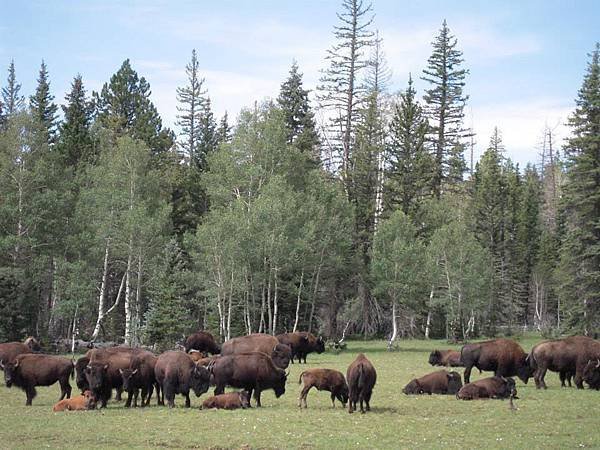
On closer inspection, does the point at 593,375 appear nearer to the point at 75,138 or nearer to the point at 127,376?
the point at 127,376

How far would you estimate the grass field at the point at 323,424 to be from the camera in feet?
49.8

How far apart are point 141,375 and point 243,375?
9.51ft

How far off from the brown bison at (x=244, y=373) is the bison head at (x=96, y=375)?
2.97m

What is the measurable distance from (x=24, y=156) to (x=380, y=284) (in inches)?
997

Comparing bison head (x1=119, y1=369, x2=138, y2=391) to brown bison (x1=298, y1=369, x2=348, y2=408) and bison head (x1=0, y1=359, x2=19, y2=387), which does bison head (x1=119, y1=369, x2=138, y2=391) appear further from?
brown bison (x1=298, y1=369, x2=348, y2=408)

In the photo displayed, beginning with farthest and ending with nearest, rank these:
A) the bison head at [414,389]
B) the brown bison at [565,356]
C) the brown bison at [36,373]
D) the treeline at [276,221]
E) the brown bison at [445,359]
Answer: the treeline at [276,221] → the brown bison at [445,359] → the brown bison at [565,356] → the bison head at [414,389] → the brown bison at [36,373]

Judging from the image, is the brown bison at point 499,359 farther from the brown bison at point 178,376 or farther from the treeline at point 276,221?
the treeline at point 276,221

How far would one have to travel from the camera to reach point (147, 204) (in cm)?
5109

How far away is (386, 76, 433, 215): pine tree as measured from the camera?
207ft

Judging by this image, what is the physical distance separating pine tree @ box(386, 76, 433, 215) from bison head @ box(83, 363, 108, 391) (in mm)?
44952

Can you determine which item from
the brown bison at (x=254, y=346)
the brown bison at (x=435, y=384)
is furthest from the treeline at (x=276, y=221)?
the brown bison at (x=435, y=384)

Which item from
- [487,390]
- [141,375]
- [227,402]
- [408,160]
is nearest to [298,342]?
[487,390]

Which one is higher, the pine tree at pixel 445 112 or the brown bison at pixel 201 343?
the pine tree at pixel 445 112

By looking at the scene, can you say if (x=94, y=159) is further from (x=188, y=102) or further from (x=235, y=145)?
(x=188, y=102)
